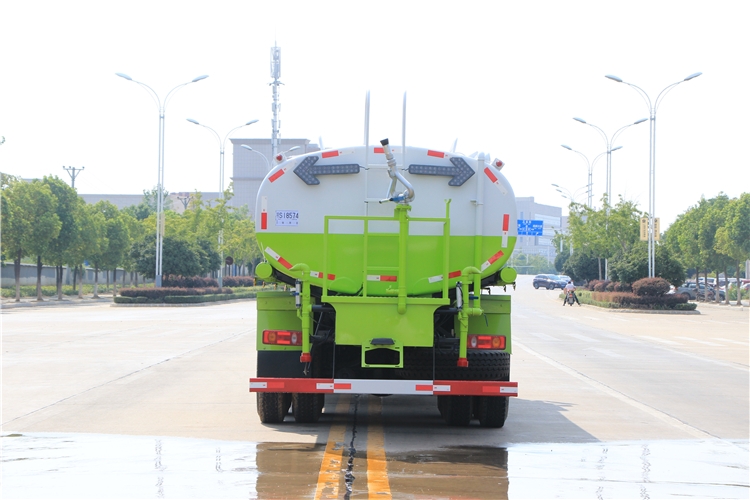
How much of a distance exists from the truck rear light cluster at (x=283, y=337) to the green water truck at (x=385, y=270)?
0.01 m

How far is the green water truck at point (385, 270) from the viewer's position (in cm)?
873

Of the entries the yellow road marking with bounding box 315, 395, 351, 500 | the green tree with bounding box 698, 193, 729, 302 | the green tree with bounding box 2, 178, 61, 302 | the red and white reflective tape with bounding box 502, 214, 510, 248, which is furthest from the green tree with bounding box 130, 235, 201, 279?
the red and white reflective tape with bounding box 502, 214, 510, 248

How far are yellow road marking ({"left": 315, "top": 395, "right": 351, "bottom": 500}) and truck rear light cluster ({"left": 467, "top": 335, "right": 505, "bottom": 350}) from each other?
1643mm

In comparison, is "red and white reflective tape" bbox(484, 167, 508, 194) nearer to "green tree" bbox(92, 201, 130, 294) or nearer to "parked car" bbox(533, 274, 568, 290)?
"green tree" bbox(92, 201, 130, 294)

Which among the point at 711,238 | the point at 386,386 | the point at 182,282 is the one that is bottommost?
the point at 386,386

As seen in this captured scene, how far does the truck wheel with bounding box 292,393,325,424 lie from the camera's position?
9836 mm

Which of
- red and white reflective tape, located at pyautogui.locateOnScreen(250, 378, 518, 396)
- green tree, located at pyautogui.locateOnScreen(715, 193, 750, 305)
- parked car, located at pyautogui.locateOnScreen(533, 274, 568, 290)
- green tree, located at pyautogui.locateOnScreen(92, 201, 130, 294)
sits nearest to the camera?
red and white reflective tape, located at pyautogui.locateOnScreen(250, 378, 518, 396)

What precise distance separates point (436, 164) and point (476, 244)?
92cm

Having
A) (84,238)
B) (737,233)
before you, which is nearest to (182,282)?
(84,238)

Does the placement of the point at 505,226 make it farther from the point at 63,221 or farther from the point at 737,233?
the point at 63,221

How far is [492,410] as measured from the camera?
9578 millimetres

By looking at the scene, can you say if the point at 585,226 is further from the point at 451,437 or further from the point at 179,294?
the point at 451,437

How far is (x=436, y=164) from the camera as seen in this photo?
9.14 m

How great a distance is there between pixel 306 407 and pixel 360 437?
109 cm
